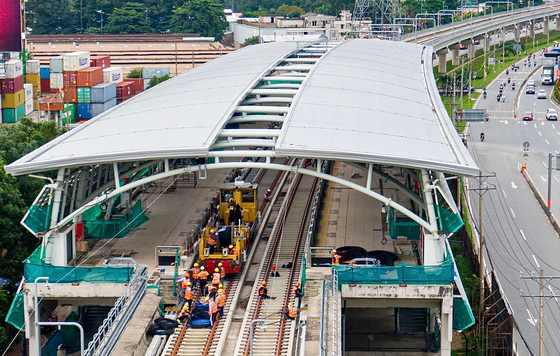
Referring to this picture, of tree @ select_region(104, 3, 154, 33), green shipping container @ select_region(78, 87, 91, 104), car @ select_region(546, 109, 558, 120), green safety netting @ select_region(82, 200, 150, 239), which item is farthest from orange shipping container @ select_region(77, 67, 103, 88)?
tree @ select_region(104, 3, 154, 33)

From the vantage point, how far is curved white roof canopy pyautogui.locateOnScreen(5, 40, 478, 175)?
1411 inches

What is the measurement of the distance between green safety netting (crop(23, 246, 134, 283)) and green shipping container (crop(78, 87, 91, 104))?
205 ft

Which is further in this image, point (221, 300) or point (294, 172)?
point (294, 172)

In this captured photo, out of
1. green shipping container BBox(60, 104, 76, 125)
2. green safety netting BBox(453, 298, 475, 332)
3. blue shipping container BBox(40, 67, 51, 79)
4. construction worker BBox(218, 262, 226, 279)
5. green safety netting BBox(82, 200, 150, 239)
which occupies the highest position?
blue shipping container BBox(40, 67, 51, 79)

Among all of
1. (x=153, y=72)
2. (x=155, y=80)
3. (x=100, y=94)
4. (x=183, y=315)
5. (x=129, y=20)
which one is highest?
(x=129, y=20)

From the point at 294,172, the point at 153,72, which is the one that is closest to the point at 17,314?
the point at 294,172

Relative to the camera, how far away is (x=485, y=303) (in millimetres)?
46938

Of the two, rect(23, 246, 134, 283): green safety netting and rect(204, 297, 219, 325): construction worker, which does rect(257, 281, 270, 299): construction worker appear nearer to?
rect(204, 297, 219, 325): construction worker

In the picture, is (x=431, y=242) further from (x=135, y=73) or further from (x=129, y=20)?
(x=129, y=20)

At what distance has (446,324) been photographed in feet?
115

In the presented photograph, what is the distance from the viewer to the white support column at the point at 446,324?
34.5m

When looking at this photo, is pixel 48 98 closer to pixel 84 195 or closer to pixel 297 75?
pixel 297 75

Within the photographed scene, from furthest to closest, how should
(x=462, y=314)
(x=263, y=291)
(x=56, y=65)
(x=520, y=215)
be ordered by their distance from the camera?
(x=56, y=65) → (x=520, y=215) → (x=263, y=291) → (x=462, y=314)

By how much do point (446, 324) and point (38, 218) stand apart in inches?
610
